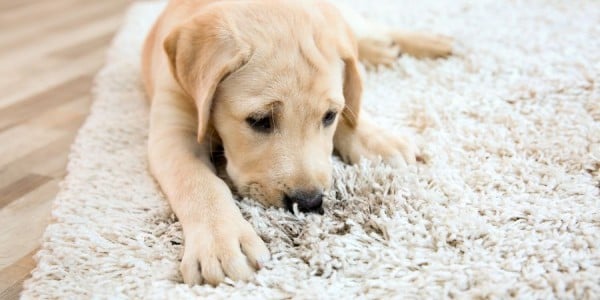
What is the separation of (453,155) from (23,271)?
164 cm

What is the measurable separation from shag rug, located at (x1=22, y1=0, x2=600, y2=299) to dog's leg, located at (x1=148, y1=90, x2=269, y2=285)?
59mm

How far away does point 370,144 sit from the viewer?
2342mm

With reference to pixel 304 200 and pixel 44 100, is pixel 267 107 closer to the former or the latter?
pixel 304 200

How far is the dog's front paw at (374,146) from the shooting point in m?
2.28

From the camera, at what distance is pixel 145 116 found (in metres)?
3.04

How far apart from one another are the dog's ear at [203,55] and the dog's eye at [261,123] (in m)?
0.17

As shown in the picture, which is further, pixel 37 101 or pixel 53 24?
pixel 53 24

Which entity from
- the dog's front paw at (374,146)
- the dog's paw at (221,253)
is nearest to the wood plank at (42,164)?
the dog's paw at (221,253)

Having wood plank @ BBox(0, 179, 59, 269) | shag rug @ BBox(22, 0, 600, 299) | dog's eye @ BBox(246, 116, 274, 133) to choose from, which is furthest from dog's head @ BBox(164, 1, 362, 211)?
wood plank @ BBox(0, 179, 59, 269)

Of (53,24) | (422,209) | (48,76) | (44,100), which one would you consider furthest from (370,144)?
(53,24)

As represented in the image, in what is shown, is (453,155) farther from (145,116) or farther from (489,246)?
(145,116)

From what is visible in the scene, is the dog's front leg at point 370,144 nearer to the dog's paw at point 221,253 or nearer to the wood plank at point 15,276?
the dog's paw at point 221,253

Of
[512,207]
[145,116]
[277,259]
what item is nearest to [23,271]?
[277,259]

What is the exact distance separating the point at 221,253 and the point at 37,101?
226cm
